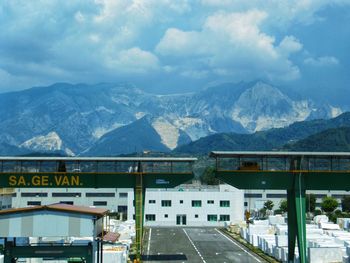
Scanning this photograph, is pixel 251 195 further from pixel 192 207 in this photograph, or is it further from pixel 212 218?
pixel 192 207

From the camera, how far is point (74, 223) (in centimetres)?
3597

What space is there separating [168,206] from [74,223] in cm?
9027

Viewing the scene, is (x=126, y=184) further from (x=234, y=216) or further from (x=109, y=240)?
(x=234, y=216)

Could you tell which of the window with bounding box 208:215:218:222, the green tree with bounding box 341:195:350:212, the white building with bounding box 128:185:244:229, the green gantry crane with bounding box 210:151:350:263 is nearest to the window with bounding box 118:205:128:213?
the white building with bounding box 128:185:244:229

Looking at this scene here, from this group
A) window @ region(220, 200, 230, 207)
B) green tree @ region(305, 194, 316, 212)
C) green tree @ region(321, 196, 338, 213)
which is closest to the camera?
window @ region(220, 200, 230, 207)

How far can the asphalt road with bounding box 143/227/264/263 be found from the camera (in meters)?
60.8

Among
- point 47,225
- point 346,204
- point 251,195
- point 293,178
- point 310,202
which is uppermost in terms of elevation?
point 251,195

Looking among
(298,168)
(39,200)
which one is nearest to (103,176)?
(298,168)

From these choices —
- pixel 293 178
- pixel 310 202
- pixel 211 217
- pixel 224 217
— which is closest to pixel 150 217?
pixel 211 217

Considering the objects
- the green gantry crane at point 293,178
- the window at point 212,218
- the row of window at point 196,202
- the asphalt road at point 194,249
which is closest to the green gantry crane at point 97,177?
the green gantry crane at point 293,178

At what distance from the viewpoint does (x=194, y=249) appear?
7238 centimetres

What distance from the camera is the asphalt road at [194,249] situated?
60844mm

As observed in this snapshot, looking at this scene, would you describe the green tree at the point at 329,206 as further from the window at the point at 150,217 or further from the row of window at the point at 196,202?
the window at the point at 150,217

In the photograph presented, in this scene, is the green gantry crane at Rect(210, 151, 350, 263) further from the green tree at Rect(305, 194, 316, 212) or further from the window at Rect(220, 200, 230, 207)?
the green tree at Rect(305, 194, 316, 212)
